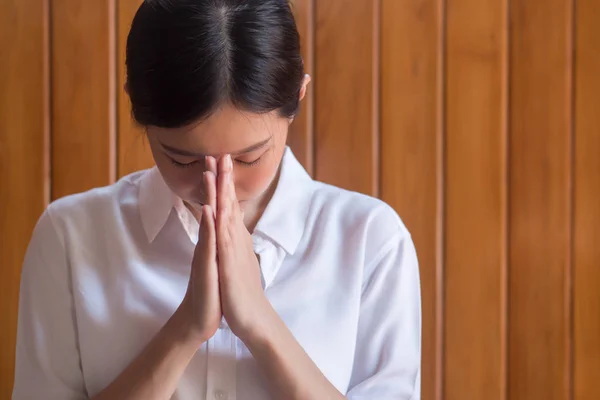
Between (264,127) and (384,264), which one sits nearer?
(264,127)

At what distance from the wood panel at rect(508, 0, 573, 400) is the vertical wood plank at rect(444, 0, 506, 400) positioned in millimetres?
25

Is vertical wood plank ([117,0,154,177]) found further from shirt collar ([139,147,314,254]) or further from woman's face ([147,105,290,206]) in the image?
woman's face ([147,105,290,206])

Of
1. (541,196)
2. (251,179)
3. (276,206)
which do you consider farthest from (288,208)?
(541,196)

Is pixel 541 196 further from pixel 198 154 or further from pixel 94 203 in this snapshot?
pixel 94 203

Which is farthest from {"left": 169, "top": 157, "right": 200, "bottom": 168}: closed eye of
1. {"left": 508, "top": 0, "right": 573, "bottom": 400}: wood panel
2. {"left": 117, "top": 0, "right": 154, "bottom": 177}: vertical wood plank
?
{"left": 508, "top": 0, "right": 573, "bottom": 400}: wood panel

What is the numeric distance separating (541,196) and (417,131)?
26cm

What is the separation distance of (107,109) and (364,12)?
1.71 feet

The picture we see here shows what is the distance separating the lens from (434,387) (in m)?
1.26

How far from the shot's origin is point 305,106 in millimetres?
1256

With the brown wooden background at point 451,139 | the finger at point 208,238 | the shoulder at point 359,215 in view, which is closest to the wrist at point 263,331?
the finger at point 208,238

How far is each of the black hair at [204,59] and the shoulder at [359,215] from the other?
251mm

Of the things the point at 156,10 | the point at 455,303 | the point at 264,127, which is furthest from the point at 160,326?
the point at 455,303

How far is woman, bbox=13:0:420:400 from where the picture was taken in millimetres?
841

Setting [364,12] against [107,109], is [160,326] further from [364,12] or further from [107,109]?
[364,12]
